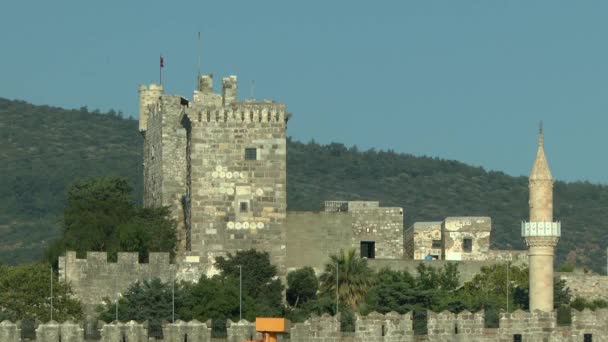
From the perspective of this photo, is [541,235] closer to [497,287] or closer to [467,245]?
[497,287]

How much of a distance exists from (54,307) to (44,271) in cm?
432

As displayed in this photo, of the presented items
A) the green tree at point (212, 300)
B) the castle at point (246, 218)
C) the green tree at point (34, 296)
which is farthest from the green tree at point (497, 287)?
the green tree at point (34, 296)

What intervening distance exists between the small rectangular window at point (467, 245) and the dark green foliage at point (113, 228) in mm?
15829

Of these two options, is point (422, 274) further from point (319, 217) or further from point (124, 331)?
point (124, 331)

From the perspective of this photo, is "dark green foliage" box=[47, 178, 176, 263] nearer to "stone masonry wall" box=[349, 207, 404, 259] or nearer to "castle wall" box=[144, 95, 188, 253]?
"castle wall" box=[144, 95, 188, 253]

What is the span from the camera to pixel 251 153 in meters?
111

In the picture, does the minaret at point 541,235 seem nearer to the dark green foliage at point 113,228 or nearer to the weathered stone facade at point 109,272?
the weathered stone facade at point 109,272

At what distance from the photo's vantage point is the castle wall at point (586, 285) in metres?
115

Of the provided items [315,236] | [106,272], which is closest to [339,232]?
[315,236]

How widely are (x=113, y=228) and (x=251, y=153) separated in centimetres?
781

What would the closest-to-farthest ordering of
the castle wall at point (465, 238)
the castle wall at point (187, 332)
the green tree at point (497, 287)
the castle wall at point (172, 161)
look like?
the castle wall at point (187, 332) → the green tree at point (497, 287) → the castle wall at point (172, 161) → the castle wall at point (465, 238)

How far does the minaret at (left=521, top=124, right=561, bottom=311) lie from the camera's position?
100625 mm

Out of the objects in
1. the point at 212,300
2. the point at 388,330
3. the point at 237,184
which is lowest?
the point at 388,330

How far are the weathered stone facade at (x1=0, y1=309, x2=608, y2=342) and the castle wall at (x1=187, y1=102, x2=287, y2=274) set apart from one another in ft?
61.6
